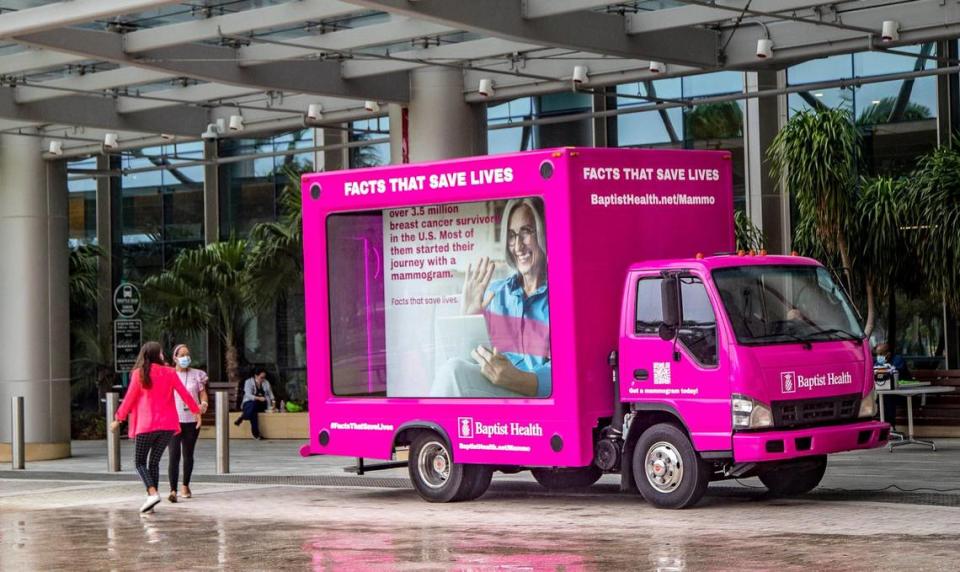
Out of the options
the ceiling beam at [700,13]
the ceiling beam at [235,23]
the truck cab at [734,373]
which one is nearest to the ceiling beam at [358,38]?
the ceiling beam at [235,23]

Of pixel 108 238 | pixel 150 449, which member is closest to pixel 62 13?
pixel 150 449

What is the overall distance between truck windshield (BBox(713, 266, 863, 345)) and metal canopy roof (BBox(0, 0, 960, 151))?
12.1 feet

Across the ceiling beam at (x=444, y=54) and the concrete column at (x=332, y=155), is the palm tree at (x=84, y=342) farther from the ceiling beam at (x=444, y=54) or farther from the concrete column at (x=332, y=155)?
the ceiling beam at (x=444, y=54)

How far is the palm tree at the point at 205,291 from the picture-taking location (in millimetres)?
30891

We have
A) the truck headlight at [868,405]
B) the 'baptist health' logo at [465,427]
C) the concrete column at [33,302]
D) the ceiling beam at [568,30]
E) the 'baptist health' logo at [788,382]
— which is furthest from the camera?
the concrete column at [33,302]

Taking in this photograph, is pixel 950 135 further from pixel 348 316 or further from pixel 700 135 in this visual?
pixel 348 316

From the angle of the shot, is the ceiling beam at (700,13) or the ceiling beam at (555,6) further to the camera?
the ceiling beam at (700,13)

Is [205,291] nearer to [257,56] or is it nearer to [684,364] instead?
[257,56]

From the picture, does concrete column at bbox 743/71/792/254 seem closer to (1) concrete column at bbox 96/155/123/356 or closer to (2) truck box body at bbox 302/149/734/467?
(2) truck box body at bbox 302/149/734/467

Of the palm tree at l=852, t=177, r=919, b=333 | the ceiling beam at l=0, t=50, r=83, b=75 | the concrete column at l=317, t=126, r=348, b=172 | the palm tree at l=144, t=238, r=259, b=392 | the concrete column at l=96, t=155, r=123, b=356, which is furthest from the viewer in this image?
the concrete column at l=96, t=155, r=123, b=356

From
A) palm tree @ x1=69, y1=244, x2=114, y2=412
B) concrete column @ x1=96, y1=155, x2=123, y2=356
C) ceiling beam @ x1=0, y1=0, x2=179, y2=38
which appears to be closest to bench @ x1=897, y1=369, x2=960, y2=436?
ceiling beam @ x1=0, y1=0, x2=179, y2=38

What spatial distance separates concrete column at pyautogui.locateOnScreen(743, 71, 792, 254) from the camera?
25.9 meters

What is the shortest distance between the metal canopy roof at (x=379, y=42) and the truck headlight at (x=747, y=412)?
4.99 meters

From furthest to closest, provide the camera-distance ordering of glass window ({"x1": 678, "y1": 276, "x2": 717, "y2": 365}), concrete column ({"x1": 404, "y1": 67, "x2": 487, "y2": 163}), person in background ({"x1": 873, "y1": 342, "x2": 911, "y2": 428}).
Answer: concrete column ({"x1": 404, "y1": 67, "x2": 487, "y2": 163}), person in background ({"x1": 873, "y1": 342, "x2": 911, "y2": 428}), glass window ({"x1": 678, "y1": 276, "x2": 717, "y2": 365})
